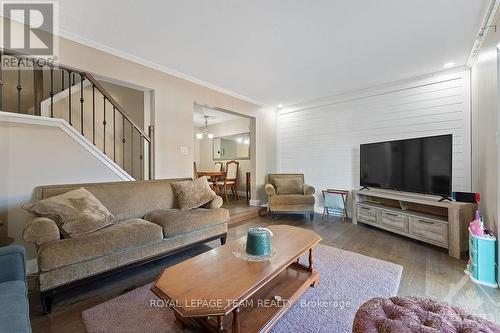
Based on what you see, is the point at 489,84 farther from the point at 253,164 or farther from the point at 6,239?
the point at 6,239

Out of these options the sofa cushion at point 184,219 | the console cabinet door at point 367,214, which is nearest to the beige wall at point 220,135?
the console cabinet door at point 367,214

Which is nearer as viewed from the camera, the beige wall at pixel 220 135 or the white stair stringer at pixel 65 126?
the white stair stringer at pixel 65 126

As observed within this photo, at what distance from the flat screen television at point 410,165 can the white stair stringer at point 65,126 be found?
3932mm

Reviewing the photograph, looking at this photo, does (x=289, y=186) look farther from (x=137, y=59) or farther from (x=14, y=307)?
(x=14, y=307)


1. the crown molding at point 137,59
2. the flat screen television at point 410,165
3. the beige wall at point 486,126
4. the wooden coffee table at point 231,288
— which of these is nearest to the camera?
the wooden coffee table at point 231,288

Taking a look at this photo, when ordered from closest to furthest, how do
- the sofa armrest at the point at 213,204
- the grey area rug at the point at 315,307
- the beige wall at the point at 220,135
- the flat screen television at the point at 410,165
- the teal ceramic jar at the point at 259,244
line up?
1. the grey area rug at the point at 315,307
2. the teal ceramic jar at the point at 259,244
3. the flat screen television at the point at 410,165
4. the sofa armrest at the point at 213,204
5. the beige wall at the point at 220,135

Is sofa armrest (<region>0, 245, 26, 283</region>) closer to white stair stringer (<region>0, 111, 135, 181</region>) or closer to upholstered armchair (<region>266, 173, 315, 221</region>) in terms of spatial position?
white stair stringer (<region>0, 111, 135, 181</region>)

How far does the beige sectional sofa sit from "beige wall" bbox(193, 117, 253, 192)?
3079mm

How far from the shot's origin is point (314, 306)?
66.1 inches

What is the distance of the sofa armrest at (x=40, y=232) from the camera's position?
1.60 metres

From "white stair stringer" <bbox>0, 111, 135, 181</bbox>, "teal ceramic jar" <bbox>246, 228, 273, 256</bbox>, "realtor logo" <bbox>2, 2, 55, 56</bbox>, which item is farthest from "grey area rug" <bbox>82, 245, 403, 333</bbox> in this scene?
"realtor logo" <bbox>2, 2, 55, 56</bbox>

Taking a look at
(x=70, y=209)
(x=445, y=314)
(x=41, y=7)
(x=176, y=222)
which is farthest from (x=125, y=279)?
(x=41, y=7)

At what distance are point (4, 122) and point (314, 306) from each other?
3.25m

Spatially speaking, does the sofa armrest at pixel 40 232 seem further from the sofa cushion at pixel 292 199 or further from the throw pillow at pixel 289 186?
the throw pillow at pixel 289 186
